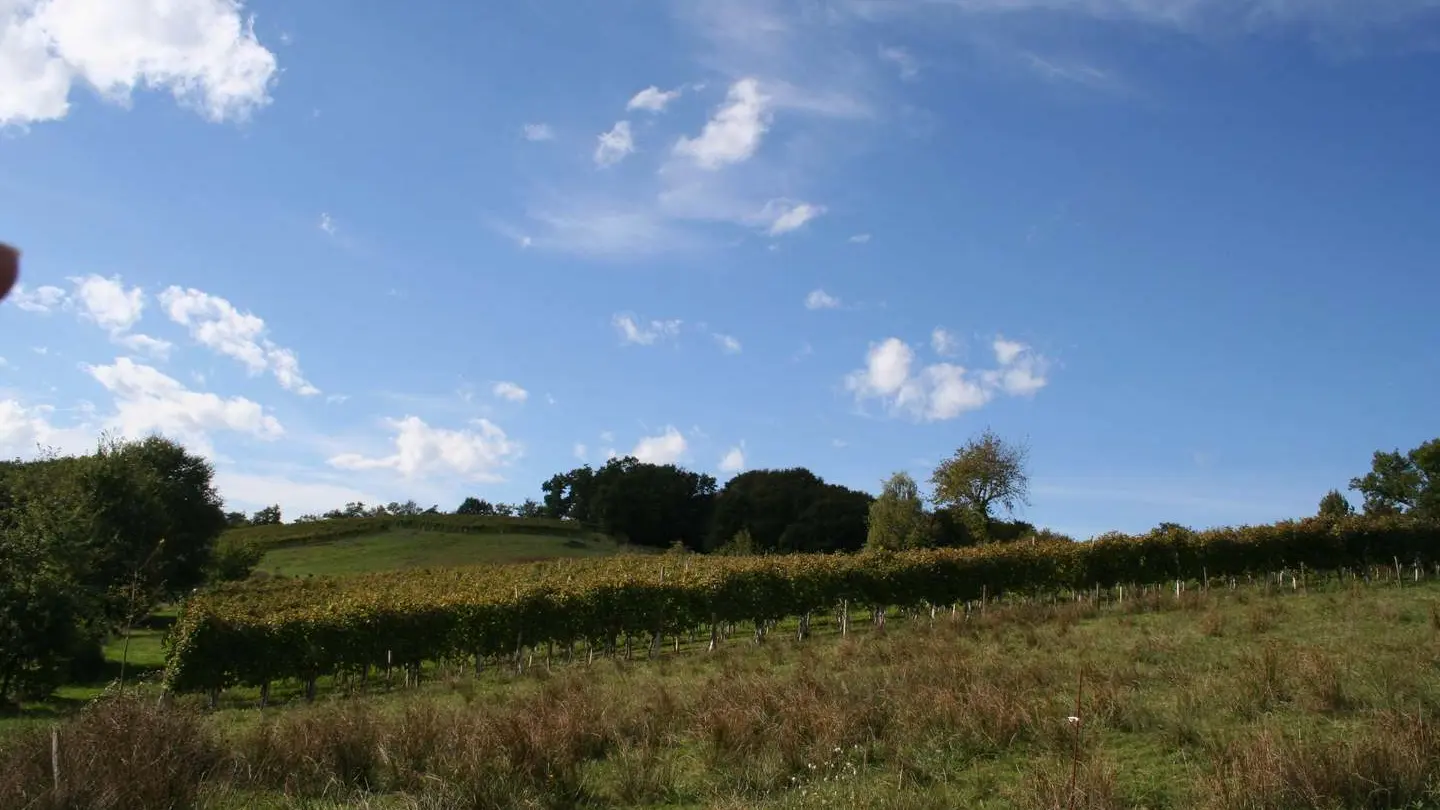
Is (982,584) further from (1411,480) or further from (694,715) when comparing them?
(1411,480)

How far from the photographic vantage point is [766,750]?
10273mm

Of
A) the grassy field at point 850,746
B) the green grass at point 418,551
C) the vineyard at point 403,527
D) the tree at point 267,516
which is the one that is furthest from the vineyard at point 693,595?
the tree at point 267,516

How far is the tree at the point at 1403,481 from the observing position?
7850cm

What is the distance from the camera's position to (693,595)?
31719 mm

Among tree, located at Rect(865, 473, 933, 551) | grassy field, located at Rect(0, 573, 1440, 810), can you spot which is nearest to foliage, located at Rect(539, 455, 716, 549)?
tree, located at Rect(865, 473, 933, 551)


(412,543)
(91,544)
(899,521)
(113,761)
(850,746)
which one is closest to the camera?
(113,761)

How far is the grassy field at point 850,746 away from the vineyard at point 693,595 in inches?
608

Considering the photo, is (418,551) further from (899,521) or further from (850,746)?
(850,746)

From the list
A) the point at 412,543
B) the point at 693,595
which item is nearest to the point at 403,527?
the point at 412,543

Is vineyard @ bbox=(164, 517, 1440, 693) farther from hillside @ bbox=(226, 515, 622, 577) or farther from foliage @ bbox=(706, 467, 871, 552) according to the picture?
foliage @ bbox=(706, 467, 871, 552)

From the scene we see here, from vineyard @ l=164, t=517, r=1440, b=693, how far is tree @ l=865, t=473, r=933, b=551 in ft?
90.0

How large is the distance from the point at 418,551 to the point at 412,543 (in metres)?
3.91

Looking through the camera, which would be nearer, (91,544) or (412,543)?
(91,544)

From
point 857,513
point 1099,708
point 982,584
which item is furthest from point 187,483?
point 1099,708
